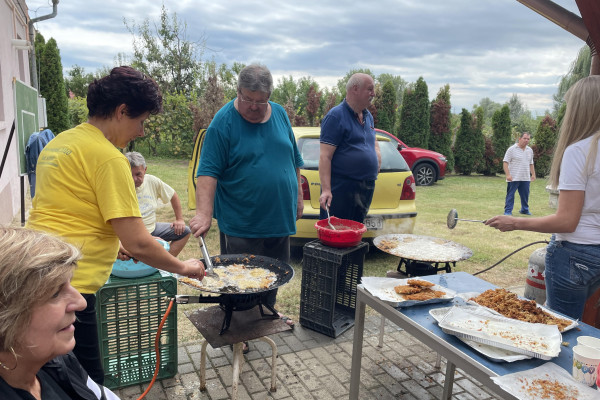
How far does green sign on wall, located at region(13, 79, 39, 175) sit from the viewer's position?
551 cm

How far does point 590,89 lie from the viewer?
2211 mm

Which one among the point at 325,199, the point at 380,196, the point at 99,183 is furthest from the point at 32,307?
the point at 380,196

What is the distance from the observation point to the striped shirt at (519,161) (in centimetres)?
920

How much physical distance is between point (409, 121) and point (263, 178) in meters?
15.2

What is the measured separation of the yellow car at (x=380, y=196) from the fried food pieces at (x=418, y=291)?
8.81 feet

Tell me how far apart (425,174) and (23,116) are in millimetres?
11211

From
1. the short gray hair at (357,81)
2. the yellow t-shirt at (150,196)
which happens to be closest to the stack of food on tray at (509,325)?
the short gray hair at (357,81)

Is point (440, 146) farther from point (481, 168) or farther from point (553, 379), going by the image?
point (553, 379)

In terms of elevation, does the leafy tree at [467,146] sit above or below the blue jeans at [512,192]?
above

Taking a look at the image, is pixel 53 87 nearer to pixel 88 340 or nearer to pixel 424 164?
pixel 424 164

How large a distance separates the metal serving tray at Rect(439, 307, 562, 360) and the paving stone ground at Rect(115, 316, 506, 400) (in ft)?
4.12

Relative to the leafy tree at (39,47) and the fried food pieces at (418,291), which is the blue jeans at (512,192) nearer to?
the fried food pieces at (418,291)

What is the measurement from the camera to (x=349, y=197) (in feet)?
13.6

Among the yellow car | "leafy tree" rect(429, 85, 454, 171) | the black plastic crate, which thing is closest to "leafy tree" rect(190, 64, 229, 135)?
"leafy tree" rect(429, 85, 454, 171)
